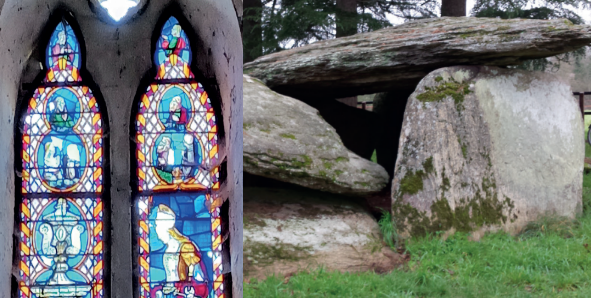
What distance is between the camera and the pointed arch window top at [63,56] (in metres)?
1.53

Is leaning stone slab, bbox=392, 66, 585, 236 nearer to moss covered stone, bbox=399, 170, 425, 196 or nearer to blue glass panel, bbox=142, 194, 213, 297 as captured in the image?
moss covered stone, bbox=399, 170, 425, 196

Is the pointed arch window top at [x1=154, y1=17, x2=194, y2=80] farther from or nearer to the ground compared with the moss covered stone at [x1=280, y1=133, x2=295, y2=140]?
farther from the ground

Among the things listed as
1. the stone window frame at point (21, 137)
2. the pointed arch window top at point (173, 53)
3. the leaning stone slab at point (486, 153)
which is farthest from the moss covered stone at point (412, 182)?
the stone window frame at point (21, 137)

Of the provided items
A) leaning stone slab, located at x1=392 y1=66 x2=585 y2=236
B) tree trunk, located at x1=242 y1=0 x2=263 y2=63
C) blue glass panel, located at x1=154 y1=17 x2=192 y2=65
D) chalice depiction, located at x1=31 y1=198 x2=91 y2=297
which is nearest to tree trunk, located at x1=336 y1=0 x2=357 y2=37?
tree trunk, located at x1=242 y1=0 x2=263 y2=63

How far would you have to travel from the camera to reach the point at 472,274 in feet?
12.4

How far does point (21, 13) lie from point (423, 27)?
476cm

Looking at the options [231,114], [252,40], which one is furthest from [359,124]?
[231,114]

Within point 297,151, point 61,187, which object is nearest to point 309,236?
point 297,151

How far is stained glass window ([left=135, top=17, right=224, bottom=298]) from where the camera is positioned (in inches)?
60.6

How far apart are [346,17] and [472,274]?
5069mm

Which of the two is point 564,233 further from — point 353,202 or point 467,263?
point 353,202

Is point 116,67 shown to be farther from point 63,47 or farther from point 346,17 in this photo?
point 346,17

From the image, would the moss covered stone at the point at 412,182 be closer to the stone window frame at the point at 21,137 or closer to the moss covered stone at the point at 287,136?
the moss covered stone at the point at 287,136

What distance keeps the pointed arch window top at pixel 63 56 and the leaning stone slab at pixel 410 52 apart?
410 cm
